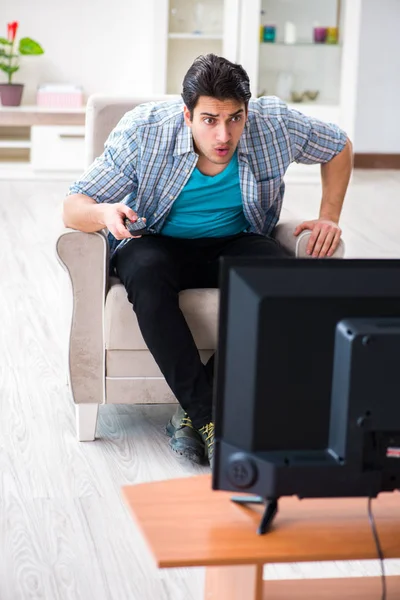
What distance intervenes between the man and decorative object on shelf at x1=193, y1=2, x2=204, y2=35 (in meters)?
3.96

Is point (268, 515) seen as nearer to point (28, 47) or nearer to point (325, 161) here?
point (325, 161)

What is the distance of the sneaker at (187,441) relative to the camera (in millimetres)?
2525

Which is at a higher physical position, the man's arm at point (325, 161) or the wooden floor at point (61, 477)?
the man's arm at point (325, 161)

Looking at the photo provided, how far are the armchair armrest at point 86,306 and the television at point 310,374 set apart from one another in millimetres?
1278

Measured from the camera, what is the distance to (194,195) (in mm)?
2664

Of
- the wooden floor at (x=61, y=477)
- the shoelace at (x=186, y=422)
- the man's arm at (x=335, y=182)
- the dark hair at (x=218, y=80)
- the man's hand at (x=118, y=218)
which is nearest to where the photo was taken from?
the wooden floor at (x=61, y=477)

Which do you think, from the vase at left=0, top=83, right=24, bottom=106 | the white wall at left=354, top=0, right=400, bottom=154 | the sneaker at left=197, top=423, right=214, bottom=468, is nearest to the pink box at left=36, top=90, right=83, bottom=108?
the vase at left=0, top=83, right=24, bottom=106

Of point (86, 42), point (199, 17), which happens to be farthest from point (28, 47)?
point (199, 17)

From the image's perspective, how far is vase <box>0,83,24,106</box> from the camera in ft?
21.0

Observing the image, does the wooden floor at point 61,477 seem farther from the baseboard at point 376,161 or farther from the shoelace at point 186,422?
the baseboard at point 376,161

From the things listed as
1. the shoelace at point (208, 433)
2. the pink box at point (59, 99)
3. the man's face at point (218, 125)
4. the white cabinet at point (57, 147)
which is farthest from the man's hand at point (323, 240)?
the pink box at point (59, 99)

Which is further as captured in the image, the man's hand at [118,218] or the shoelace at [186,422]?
the shoelace at [186,422]

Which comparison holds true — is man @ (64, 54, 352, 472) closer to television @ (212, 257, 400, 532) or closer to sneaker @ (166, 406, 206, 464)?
sneaker @ (166, 406, 206, 464)

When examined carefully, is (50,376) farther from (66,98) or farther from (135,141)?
(66,98)
